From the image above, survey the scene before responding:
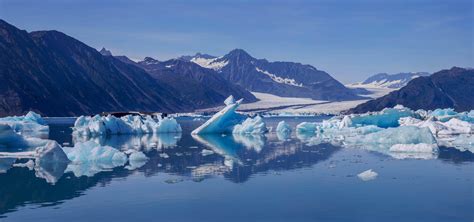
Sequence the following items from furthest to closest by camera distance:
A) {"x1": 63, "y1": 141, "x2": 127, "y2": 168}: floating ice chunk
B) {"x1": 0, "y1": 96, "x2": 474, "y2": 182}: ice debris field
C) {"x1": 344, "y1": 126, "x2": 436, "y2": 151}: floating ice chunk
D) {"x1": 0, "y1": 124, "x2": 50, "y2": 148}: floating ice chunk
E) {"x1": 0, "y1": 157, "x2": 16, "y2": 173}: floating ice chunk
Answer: {"x1": 344, "y1": 126, "x2": 436, "y2": 151}: floating ice chunk
{"x1": 0, "y1": 124, "x2": 50, "y2": 148}: floating ice chunk
{"x1": 63, "y1": 141, "x2": 127, "y2": 168}: floating ice chunk
{"x1": 0, "y1": 96, "x2": 474, "y2": 182}: ice debris field
{"x1": 0, "y1": 157, "x2": 16, "y2": 173}: floating ice chunk

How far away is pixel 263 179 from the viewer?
17234mm

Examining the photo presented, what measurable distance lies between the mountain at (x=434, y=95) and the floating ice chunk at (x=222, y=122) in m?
103

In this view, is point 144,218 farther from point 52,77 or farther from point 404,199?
point 52,77

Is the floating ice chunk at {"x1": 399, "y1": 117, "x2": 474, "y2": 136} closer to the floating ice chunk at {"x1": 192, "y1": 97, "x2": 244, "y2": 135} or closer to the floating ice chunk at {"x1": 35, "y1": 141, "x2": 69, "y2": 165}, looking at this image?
the floating ice chunk at {"x1": 192, "y1": 97, "x2": 244, "y2": 135}

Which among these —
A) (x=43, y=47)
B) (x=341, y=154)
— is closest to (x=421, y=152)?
(x=341, y=154)

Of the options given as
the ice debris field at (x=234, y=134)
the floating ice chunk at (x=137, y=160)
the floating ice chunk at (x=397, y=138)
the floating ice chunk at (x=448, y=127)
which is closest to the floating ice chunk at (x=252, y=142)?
the ice debris field at (x=234, y=134)

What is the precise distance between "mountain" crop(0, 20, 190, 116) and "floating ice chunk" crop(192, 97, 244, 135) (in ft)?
254

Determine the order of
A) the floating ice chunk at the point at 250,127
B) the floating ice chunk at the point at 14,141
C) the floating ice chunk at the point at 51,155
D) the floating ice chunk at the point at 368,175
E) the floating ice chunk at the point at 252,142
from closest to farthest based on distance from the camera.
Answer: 1. the floating ice chunk at the point at 368,175
2. the floating ice chunk at the point at 51,155
3. the floating ice chunk at the point at 14,141
4. the floating ice chunk at the point at 252,142
5. the floating ice chunk at the point at 250,127

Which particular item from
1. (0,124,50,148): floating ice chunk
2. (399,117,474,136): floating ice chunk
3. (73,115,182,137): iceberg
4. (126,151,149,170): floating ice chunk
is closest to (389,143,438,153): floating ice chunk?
(126,151,149,170): floating ice chunk

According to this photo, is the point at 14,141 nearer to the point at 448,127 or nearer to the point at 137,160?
the point at 137,160

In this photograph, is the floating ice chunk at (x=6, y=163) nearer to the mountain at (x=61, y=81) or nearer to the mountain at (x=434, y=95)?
the mountain at (x=61, y=81)

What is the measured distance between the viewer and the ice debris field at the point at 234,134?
21453 millimetres

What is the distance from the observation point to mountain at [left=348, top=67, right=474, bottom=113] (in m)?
142

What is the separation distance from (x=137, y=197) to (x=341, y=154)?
13.9 metres
